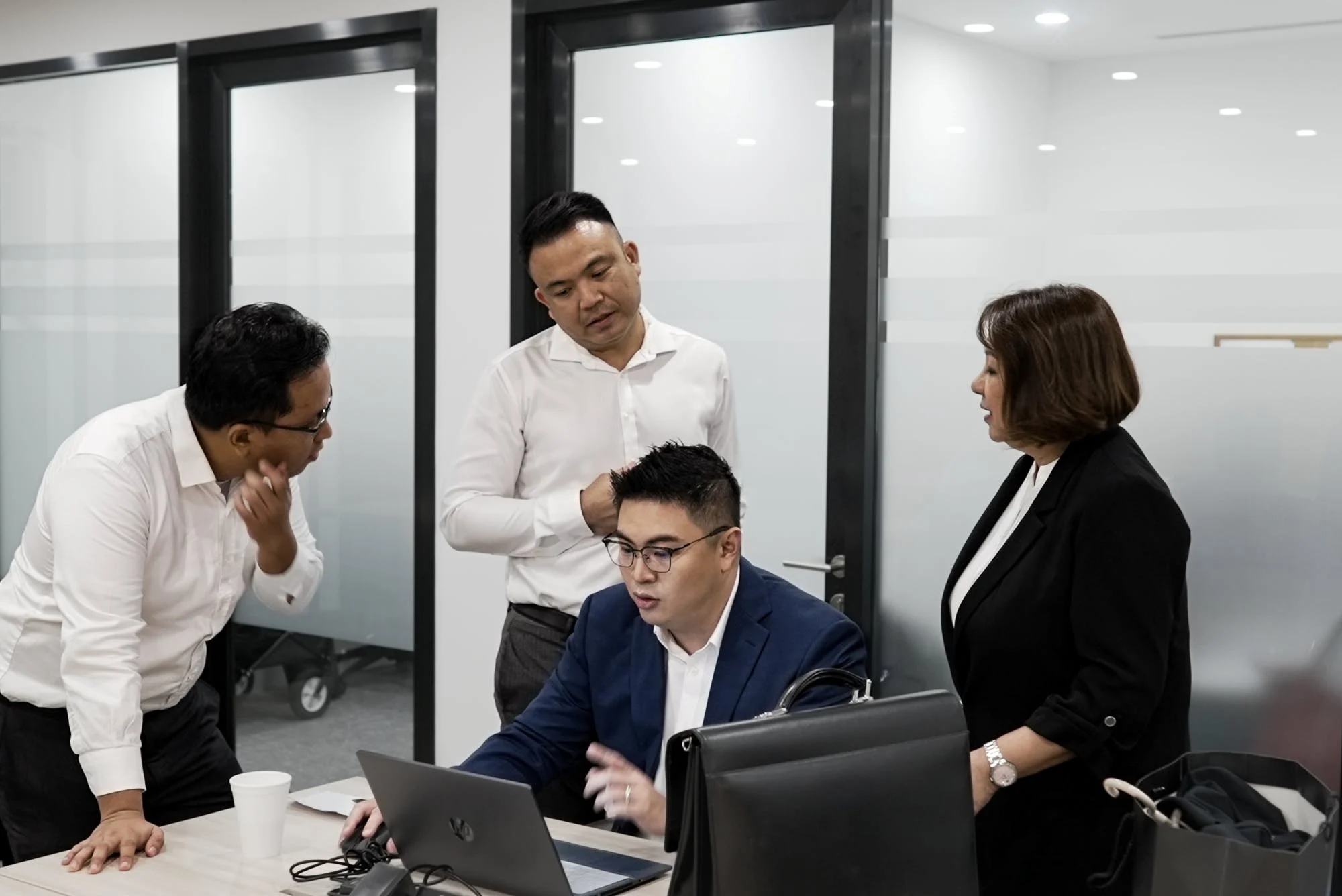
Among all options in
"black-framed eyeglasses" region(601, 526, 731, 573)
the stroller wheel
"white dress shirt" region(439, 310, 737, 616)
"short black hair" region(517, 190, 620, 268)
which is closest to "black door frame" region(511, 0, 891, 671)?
"white dress shirt" region(439, 310, 737, 616)

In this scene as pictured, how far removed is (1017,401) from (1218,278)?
98 centimetres

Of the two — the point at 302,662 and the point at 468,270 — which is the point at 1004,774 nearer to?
the point at 468,270

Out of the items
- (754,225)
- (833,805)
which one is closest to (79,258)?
(754,225)

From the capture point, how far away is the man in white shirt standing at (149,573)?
2.31m

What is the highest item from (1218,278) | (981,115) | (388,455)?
(981,115)

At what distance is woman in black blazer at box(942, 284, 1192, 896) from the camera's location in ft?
7.04

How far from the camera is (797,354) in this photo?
11.6 feet

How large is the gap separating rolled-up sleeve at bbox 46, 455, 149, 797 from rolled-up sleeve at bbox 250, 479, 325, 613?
0.35m

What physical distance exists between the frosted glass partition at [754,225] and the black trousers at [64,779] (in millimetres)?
1478

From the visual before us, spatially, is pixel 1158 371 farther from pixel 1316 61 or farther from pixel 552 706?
pixel 552 706

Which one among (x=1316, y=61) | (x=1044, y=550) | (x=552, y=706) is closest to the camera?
(x=1044, y=550)

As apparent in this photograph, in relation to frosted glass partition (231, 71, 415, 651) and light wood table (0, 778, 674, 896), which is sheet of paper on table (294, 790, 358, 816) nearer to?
light wood table (0, 778, 674, 896)

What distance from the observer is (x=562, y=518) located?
2.89 meters

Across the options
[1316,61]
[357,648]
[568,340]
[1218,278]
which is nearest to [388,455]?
[357,648]
